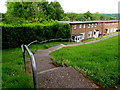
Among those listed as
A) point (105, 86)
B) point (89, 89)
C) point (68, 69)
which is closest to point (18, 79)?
point (68, 69)

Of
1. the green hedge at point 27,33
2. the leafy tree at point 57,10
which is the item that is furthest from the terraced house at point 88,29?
the leafy tree at point 57,10

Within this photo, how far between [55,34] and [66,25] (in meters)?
3.11

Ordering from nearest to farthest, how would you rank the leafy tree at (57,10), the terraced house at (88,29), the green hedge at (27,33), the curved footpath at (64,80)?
the curved footpath at (64,80) → the green hedge at (27,33) → the terraced house at (88,29) → the leafy tree at (57,10)

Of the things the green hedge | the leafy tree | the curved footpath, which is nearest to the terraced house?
the green hedge

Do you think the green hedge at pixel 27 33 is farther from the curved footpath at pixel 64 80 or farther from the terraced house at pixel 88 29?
the curved footpath at pixel 64 80

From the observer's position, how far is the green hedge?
16422 millimetres

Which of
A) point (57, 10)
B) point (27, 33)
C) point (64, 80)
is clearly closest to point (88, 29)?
point (57, 10)

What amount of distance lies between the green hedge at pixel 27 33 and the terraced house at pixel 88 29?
6300 mm

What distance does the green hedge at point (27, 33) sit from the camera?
16.4 metres

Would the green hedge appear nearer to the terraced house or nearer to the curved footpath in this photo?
the terraced house

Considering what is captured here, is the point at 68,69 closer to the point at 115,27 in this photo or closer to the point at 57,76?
the point at 57,76

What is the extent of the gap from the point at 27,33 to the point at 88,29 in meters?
22.1

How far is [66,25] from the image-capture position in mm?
24969

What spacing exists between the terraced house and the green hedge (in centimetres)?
630
